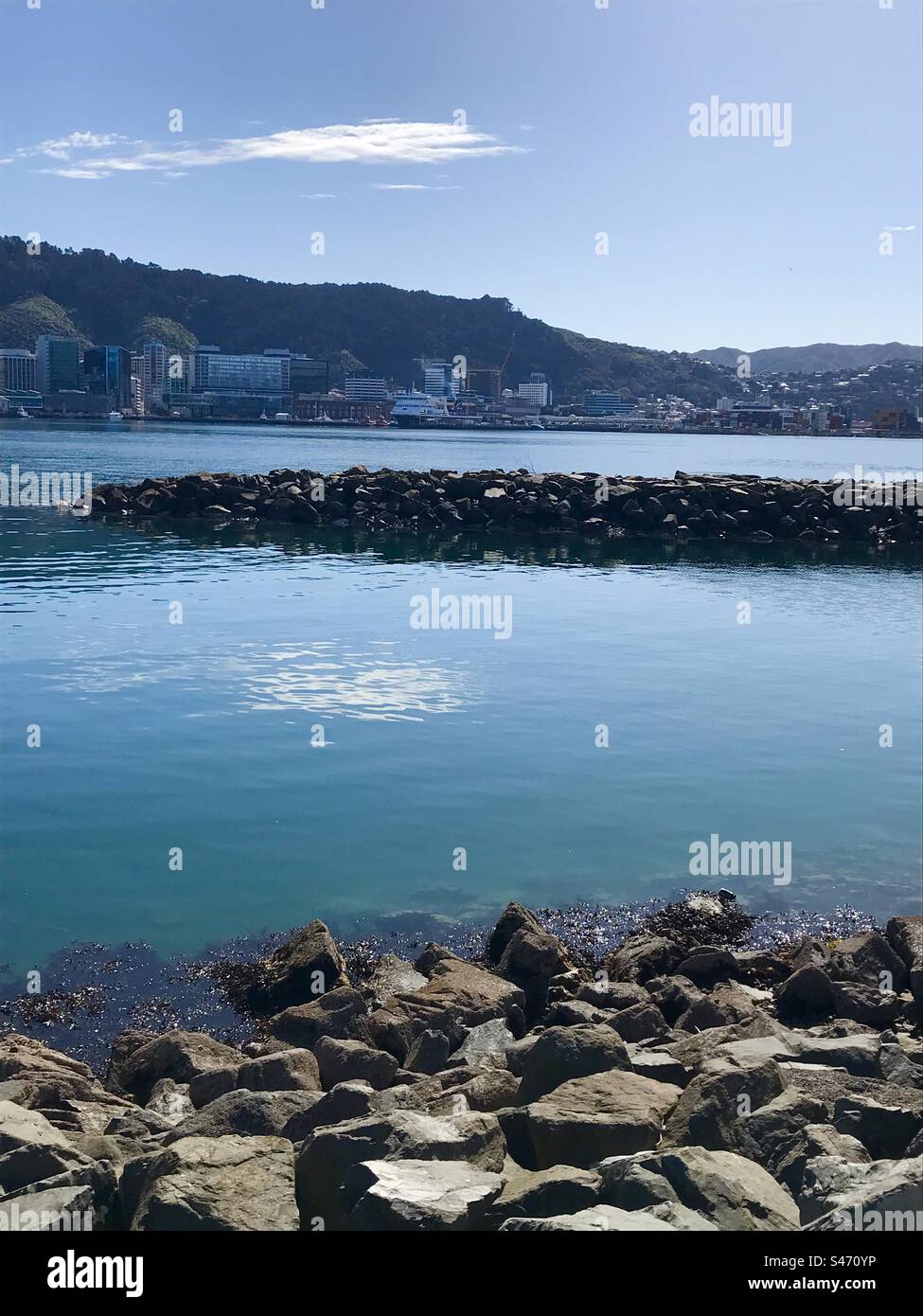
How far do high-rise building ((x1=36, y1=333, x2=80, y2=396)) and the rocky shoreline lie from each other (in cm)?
19465

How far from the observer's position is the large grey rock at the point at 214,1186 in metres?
5.15

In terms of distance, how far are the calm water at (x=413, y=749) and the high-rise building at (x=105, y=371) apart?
174414 mm

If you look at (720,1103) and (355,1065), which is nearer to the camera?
(720,1103)

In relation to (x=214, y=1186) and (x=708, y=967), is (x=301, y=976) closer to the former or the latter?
(x=708, y=967)

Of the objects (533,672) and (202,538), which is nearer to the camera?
(533,672)

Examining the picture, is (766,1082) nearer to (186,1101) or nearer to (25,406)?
(186,1101)

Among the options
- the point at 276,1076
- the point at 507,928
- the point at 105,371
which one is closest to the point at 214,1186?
the point at 276,1076

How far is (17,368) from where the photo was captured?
7411 inches

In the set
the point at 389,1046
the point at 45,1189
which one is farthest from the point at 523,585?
the point at 45,1189

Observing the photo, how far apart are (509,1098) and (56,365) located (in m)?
199

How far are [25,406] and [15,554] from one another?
530 feet

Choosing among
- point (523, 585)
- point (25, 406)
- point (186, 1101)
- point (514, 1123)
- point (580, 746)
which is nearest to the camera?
point (514, 1123)

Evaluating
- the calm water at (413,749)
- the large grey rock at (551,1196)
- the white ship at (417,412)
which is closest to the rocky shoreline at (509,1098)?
the large grey rock at (551,1196)
